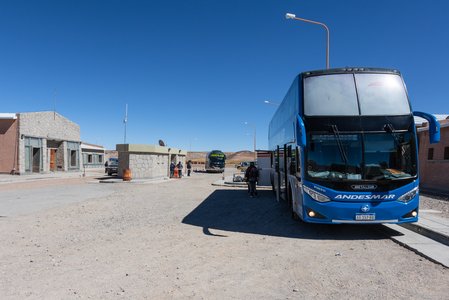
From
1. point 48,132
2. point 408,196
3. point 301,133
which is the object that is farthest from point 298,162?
point 48,132

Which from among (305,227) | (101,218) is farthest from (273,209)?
(101,218)

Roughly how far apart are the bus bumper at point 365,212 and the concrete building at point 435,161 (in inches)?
618

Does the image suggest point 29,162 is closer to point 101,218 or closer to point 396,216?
point 101,218

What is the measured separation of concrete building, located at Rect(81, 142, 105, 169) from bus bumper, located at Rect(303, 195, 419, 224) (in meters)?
44.9

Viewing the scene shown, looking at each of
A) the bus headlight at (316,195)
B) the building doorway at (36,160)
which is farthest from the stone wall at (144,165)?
the bus headlight at (316,195)

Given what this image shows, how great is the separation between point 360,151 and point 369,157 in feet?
0.79

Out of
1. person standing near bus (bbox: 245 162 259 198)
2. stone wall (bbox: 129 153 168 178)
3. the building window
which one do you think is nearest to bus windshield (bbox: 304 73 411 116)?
person standing near bus (bbox: 245 162 259 198)

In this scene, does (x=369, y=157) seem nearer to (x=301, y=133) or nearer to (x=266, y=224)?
(x=301, y=133)

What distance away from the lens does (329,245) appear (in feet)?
24.2

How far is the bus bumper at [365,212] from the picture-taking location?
7648mm

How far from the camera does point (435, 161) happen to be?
74.7ft

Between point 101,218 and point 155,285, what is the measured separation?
256 inches

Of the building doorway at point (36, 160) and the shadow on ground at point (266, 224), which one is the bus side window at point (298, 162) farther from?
the building doorway at point (36, 160)

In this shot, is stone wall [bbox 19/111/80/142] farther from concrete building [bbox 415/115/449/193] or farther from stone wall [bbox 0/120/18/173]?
concrete building [bbox 415/115/449/193]
